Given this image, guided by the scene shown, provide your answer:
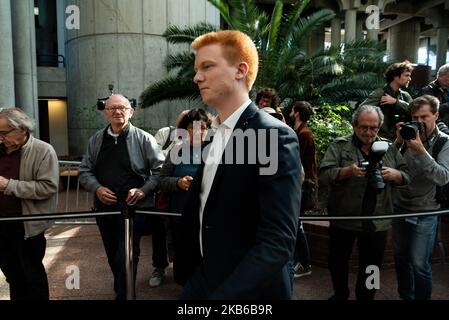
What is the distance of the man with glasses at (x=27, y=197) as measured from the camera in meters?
3.04

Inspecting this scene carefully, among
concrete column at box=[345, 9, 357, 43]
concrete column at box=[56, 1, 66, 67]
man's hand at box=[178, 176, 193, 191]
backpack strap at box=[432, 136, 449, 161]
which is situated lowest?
man's hand at box=[178, 176, 193, 191]

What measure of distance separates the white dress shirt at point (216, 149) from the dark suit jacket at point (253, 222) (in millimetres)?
34

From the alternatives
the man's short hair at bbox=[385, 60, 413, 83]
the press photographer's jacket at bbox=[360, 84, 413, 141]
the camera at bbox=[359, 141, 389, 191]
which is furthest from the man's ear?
the man's short hair at bbox=[385, 60, 413, 83]

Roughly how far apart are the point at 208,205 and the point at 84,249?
4.33 meters

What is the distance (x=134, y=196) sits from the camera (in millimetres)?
3314

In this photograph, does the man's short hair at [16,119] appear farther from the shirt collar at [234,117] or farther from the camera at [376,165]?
the camera at [376,165]

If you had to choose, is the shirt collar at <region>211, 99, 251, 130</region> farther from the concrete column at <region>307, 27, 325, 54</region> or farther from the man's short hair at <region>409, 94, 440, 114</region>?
the concrete column at <region>307, 27, 325, 54</region>

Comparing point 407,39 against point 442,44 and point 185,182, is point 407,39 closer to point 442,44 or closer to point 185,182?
point 442,44

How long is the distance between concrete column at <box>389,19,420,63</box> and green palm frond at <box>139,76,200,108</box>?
2285 centimetres

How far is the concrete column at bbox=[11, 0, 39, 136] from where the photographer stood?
440 inches

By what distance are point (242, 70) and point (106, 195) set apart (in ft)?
7.35
